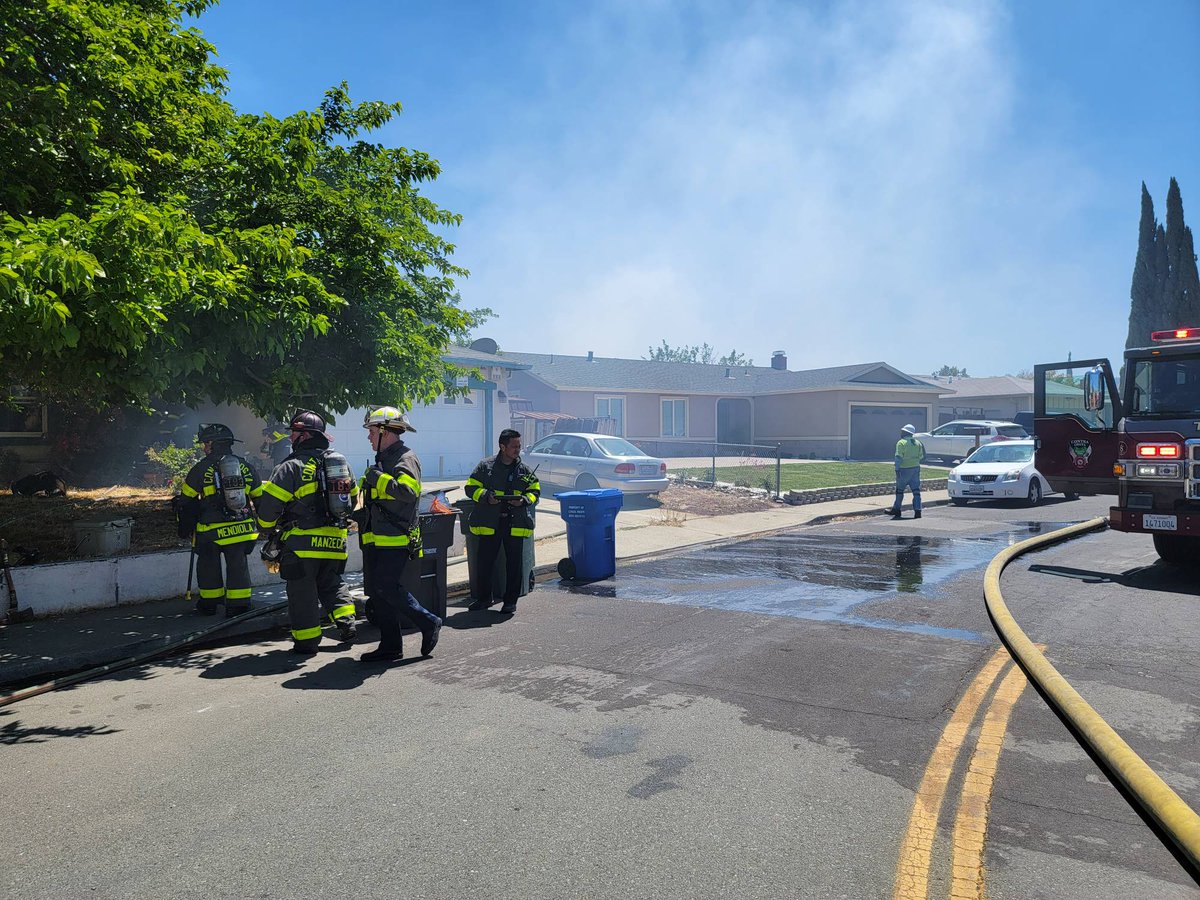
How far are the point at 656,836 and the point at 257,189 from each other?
6.50 m

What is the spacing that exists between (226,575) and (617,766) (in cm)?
476

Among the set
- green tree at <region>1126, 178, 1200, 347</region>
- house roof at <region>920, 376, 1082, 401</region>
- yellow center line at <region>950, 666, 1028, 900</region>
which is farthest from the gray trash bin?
green tree at <region>1126, 178, 1200, 347</region>

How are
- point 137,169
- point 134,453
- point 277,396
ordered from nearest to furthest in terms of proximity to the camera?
1. point 137,169
2. point 277,396
3. point 134,453

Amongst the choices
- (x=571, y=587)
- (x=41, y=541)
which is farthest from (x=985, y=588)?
(x=41, y=541)

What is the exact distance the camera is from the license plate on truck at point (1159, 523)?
27.7 feet

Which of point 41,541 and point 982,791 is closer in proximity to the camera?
point 982,791

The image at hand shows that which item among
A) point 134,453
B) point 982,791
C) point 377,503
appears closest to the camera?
point 982,791

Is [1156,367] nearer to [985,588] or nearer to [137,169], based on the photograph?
[985,588]

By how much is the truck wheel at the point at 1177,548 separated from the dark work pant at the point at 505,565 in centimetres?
732

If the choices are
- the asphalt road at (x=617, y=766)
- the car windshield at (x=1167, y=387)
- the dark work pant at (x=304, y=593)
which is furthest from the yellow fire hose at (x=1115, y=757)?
the dark work pant at (x=304, y=593)

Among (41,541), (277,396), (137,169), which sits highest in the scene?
(137,169)

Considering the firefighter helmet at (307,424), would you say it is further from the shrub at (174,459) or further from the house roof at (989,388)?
the house roof at (989,388)

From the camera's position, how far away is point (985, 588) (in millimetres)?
8047

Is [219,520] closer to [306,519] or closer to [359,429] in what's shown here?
[306,519]
